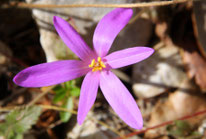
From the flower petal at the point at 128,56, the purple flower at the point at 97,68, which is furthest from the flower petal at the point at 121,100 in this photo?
the flower petal at the point at 128,56

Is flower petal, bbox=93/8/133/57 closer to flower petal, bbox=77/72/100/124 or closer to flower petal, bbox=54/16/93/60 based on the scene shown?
flower petal, bbox=54/16/93/60

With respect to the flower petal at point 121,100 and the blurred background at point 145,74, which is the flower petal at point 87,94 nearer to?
the flower petal at point 121,100

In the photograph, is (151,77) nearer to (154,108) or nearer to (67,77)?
(154,108)

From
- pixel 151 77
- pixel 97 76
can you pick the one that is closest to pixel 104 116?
pixel 151 77

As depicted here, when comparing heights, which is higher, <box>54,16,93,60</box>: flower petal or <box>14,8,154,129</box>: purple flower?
<box>54,16,93,60</box>: flower petal

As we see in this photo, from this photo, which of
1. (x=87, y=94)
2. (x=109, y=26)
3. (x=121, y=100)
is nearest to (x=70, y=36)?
(x=109, y=26)

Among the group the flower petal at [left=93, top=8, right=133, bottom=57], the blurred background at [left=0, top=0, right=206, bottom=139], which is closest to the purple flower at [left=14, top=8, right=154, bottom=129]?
the flower petal at [left=93, top=8, right=133, bottom=57]

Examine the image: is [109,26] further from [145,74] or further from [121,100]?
[145,74]
